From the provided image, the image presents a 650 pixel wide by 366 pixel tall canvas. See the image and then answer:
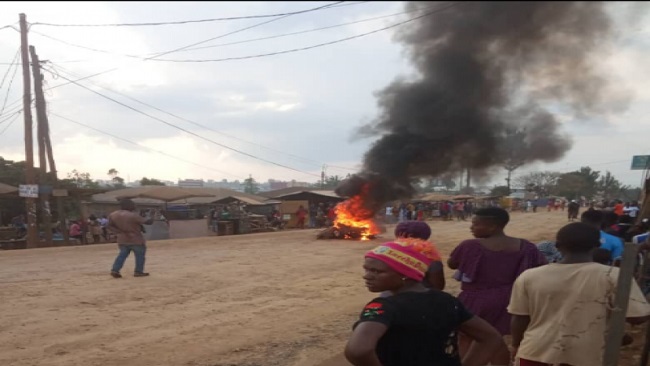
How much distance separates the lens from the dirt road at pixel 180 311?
17.4 feet

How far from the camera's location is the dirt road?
5.29m

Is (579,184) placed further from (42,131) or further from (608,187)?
(42,131)

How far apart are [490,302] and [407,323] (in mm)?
1857

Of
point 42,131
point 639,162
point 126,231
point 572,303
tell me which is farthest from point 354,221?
point 572,303

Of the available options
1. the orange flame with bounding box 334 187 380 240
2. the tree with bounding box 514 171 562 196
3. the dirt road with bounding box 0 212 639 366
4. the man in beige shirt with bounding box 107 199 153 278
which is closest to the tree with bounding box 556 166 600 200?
the tree with bounding box 514 171 562 196

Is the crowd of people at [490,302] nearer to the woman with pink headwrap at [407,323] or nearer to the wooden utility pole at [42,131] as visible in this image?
the woman with pink headwrap at [407,323]

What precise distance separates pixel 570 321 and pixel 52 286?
8537mm

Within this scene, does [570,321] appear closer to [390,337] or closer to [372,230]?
[390,337]

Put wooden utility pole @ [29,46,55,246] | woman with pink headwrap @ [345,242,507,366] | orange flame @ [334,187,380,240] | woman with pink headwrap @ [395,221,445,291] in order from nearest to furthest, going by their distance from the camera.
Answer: woman with pink headwrap @ [345,242,507,366] → woman with pink headwrap @ [395,221,445,291] → wooden utility pole @ [29,46,55,246] → orange flame @ [334,187,380,240]

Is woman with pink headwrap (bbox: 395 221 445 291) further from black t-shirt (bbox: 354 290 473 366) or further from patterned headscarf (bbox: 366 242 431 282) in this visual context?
black t-shirt (bbox: 354 290 473 366)

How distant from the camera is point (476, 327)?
2.17 metres

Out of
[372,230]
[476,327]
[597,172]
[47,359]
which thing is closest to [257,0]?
[476,327]

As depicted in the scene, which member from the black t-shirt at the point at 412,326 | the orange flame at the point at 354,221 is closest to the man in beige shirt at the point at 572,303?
the black t-shirt at the point at 412,326

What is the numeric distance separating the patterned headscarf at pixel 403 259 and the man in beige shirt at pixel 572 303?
3.46ft
